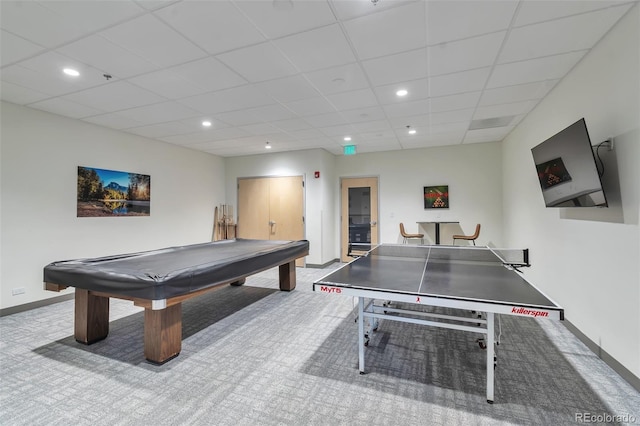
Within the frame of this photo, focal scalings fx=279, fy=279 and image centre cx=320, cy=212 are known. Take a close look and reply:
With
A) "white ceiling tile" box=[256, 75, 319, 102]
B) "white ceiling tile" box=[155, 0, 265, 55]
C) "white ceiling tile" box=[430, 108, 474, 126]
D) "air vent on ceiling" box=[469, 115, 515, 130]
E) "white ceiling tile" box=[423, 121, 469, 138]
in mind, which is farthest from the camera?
"white ceiling tile" box=[423, 121, 469, 138]

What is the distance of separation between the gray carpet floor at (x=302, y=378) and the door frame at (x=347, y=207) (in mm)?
3811

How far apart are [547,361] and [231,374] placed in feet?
8.80

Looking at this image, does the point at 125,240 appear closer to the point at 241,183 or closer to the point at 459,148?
the point at 241,183

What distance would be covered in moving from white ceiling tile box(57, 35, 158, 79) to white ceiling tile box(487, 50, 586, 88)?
3.54m

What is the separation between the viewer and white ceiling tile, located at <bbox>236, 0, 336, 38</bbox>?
6.40 feet

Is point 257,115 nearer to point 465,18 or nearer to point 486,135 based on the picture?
point 465,18

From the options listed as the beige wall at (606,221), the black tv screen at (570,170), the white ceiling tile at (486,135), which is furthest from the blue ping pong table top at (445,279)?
the white ceiling tile at (486,135)

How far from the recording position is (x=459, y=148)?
6.28 m

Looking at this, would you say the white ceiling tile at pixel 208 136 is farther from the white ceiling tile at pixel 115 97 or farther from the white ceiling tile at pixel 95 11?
the white ceiling tile at pixel 95 11

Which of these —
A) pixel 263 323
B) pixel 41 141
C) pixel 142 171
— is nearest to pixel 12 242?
pixel 41 141

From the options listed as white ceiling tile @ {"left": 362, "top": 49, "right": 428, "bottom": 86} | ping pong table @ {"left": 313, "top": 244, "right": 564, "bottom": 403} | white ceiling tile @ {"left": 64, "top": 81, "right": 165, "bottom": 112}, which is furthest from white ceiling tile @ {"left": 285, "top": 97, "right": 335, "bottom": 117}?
ping pong table @ {"left": 313, "top": 244, "right": 564, "bottom": 403}

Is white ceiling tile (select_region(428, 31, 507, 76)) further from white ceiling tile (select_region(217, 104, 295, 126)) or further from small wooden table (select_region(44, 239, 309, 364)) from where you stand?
small wooden table (select_region(44, 239, 309, 364))

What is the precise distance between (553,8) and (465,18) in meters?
0.59

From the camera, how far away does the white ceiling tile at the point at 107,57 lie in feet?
7.81
